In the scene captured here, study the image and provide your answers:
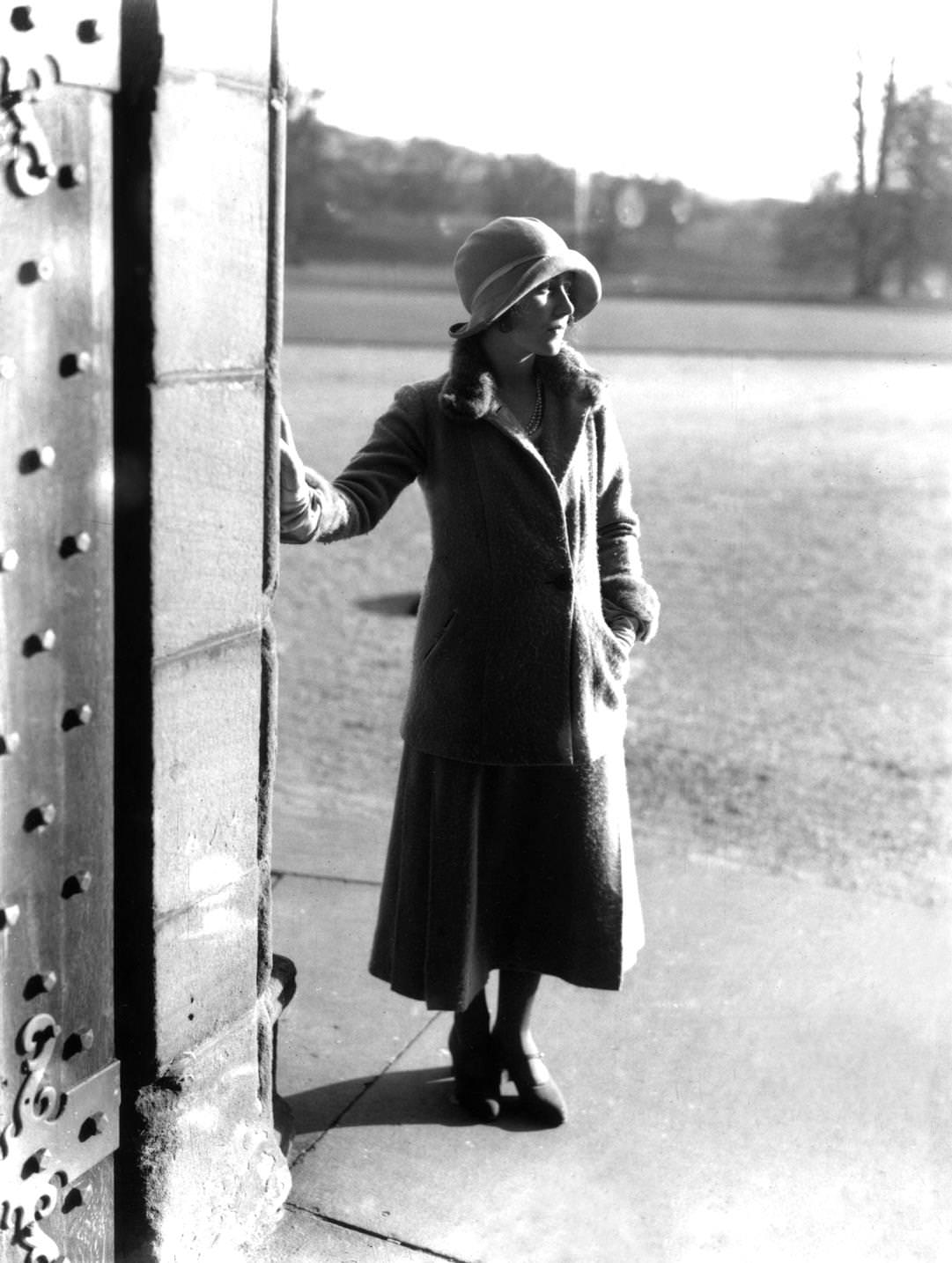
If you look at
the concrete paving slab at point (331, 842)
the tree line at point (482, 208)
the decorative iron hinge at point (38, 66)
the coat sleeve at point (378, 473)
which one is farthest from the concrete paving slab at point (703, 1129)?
the tree line at point (482, 208)

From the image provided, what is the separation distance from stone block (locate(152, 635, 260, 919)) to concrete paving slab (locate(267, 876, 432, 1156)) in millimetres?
874

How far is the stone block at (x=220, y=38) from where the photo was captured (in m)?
2.07

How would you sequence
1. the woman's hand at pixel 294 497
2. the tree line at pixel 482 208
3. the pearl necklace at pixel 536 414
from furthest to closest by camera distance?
the tree line at pixel 482 208 → the pearl necklace at pixel 536 414 → the woman's hand at pixel 294 497

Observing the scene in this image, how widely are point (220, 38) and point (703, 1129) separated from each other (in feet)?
7.20

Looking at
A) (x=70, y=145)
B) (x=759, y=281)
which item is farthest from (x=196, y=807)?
(x=759, y=281)

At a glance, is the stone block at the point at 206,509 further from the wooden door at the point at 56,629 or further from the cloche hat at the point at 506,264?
the cloche hat at the point at 506,264

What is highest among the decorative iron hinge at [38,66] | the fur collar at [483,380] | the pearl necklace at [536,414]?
the decorative iron hinge at [38,66]

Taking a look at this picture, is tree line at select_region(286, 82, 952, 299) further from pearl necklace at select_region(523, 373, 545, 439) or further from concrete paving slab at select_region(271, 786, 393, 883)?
pearl necklace at select_region(523, 373, 545, 439)

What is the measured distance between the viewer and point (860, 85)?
14.0ft

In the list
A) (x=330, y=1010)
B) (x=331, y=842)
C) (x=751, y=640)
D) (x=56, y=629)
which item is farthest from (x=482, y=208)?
(x=56, y=629)

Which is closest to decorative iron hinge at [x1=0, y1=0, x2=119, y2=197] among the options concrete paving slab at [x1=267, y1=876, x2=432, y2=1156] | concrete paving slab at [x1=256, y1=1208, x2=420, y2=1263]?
concrete paving slab at [x1=256, y1=1208, x2=420, y2=1263]

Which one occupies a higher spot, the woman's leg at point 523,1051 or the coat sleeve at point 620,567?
the coat sleeve at point 620,567

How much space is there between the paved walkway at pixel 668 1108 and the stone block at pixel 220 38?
1909mm

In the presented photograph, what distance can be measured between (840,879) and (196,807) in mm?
2709
